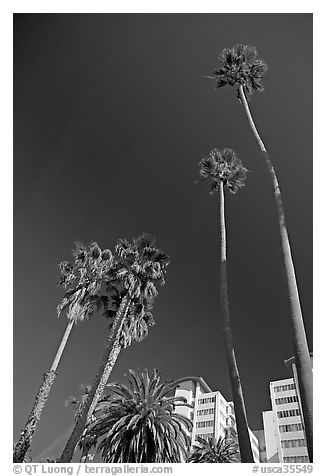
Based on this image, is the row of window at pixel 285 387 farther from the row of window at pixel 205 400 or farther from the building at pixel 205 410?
the row of window at pixel 205 400

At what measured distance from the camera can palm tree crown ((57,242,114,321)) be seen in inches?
1175

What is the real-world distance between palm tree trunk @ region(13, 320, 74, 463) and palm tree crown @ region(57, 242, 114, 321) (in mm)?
3807

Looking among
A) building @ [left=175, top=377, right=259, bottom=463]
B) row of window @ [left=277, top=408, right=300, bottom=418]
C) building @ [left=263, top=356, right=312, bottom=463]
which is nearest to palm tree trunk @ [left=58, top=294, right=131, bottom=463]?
building @ [left=263, top=356, right=312, bottom=463]

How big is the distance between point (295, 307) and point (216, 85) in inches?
617

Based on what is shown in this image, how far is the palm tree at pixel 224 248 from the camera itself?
14.6m

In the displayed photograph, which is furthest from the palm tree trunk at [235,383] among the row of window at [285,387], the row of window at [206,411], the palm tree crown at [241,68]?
the row of window at [206,411]

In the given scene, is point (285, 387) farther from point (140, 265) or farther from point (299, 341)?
point (299, 341)

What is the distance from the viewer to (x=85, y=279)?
3198 centimetres

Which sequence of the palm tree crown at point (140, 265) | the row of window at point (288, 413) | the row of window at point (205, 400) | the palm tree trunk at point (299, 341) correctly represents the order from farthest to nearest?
the row of window at point (205, 400) → the row of window at point (288, 413) → the palm tree crown at point (140, 265) → the palm tree trunk at point (299, 341)

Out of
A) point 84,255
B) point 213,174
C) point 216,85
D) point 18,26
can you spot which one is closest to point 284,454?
point 84,255

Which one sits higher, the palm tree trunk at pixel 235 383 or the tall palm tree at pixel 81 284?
the tall palm tree at pixel 81 284

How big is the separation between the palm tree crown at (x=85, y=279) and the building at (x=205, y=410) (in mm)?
55627

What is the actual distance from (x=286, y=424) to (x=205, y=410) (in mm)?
20631
